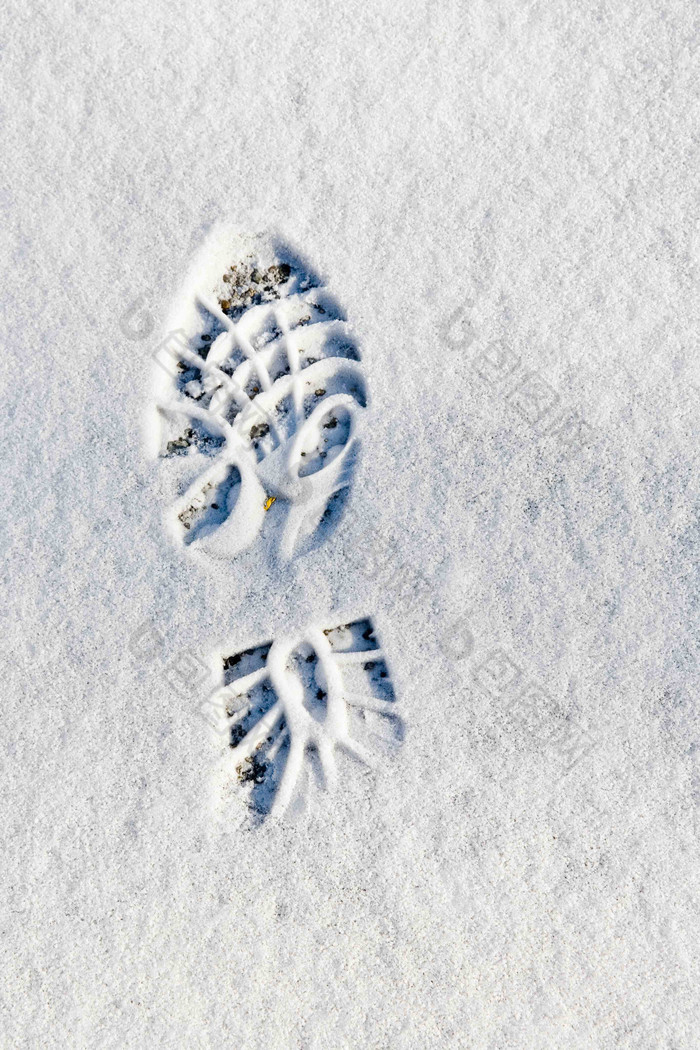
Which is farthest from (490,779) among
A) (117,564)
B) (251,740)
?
(117,564)

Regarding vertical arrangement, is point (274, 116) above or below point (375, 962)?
above

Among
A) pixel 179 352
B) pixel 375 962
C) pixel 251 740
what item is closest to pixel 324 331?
pixel 179 352

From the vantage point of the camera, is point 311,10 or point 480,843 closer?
point 480,843

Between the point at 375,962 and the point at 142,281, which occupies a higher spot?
the point at 142,281

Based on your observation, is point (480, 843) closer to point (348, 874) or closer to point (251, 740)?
point (348, 874)

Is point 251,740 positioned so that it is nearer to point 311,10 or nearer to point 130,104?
point 130,104

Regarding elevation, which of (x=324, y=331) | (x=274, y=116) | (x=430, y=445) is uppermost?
(x=274, y=116)
